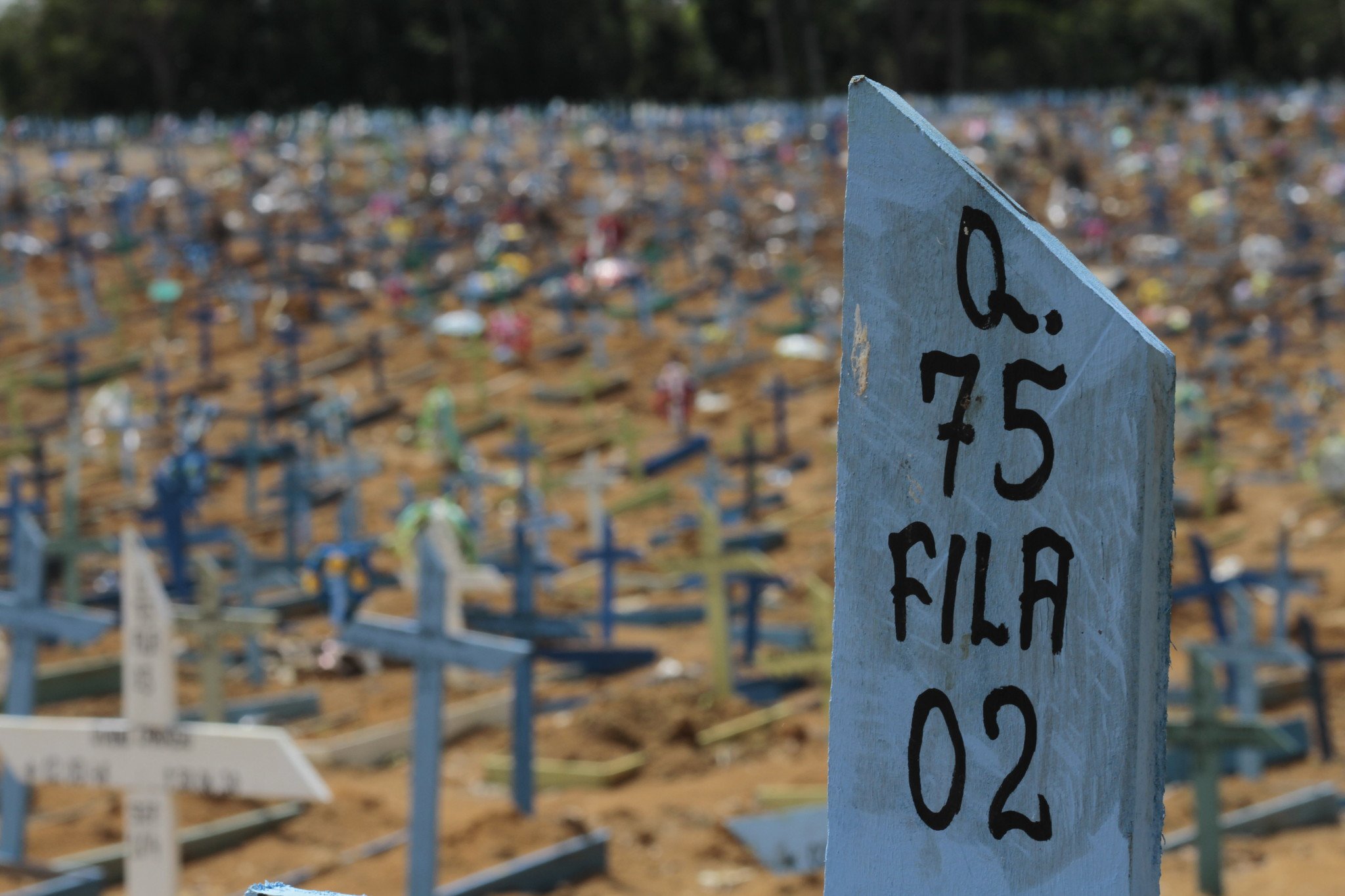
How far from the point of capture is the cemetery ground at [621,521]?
7824 mm

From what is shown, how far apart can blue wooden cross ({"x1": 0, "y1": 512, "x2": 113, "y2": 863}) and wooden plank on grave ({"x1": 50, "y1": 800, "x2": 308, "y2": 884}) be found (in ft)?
1.14

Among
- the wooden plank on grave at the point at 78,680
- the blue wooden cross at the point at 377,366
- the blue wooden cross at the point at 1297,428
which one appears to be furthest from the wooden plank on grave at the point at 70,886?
the blue wooden cross at the point at 377,366

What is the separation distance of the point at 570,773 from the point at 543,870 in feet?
7.00

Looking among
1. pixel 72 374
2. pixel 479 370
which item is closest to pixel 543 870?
pixel 479 370

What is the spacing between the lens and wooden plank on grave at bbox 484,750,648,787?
909 cm

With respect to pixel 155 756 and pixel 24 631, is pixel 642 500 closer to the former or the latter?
pixel 24 631

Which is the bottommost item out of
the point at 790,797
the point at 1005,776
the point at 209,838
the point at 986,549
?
the point at 209,838

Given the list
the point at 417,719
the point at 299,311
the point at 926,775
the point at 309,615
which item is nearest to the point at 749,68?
the point at 299,311

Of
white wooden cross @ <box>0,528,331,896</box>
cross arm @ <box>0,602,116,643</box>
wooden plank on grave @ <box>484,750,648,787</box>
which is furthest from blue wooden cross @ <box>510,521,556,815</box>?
white wooden cross @ <box>0,528,331,896</box>

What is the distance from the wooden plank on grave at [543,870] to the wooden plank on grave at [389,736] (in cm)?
197

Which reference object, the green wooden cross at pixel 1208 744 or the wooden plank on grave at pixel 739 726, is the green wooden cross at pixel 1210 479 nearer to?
the wooden plank on grave at pixel 739 726

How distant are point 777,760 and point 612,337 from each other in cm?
1530

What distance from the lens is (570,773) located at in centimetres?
922

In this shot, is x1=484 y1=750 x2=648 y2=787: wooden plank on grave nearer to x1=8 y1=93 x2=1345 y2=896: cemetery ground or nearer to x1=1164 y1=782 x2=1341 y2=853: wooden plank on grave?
x1=8 y1=93 x2=1345 y2=896: cemetery ground
